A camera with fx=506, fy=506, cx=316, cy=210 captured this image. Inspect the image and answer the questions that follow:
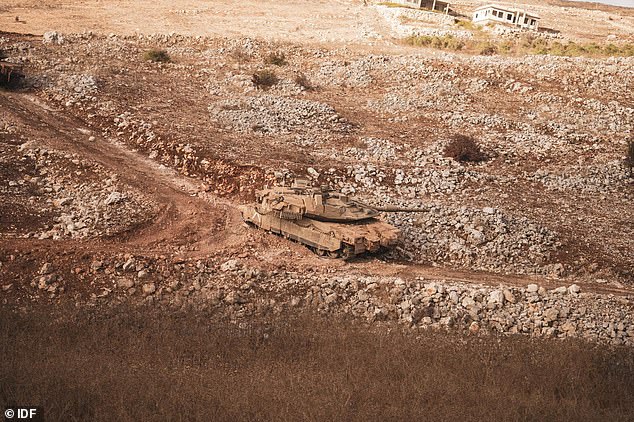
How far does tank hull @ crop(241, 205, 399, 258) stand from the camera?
13836mm

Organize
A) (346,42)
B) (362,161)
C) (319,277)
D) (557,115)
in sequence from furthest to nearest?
1. (346,42)
2. (557,115)
3. (362,161)
4. (319,277)

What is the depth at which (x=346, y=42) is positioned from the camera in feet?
108

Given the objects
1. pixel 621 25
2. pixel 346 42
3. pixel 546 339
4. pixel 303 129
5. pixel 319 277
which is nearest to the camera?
pixel 546 339

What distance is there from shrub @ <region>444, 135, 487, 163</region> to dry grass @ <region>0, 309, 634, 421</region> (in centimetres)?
1066

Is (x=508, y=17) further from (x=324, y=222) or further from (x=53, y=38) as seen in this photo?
(x=324, y=222)

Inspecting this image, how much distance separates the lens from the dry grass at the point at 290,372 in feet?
27.7

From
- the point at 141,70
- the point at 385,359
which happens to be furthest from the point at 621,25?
the point at 385,359

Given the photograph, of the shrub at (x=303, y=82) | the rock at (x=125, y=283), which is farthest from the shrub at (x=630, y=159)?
the rock at (x=125, y=283)

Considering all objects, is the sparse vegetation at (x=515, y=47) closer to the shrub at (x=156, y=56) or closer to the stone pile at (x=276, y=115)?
the stone pile at (x=276, y=115)

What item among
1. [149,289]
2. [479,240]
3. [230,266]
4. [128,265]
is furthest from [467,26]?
[149,289]

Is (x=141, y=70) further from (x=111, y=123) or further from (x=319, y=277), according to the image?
(x=319, y=277)

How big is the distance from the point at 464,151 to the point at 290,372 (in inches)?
545

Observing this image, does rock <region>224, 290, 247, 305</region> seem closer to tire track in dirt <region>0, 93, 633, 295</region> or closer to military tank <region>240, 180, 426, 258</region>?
tire track in dirt <region>0, 93, 633, 295</region>

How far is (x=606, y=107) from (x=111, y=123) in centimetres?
2318
